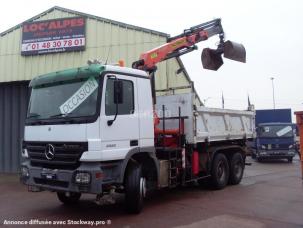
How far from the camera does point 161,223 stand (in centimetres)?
711

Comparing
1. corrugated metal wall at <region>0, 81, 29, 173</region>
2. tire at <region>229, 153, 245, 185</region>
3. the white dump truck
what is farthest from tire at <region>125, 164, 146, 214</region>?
corrugated metal wall at <region>0, 81, 29, 173</region>

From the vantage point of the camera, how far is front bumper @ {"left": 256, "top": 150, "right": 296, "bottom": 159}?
2092 centimetres

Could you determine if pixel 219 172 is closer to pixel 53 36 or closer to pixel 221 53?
pixel 221 53

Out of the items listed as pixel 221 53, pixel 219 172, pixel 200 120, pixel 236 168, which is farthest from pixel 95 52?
pixel 219 172

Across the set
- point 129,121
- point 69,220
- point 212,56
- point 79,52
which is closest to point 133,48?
point 79,52

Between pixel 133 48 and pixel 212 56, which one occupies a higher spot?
pixel 133 48

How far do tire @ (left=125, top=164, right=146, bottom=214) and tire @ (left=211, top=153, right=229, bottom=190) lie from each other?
349 centimetres

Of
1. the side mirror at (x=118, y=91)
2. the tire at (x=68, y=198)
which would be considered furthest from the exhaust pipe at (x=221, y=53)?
the tire at (x=68, y=198)

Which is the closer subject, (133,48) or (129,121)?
(129,121)

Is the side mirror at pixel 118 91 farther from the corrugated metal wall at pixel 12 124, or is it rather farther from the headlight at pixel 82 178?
the corrugated metal wall at pixel 12 124

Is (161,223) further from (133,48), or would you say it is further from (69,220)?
(133,48)

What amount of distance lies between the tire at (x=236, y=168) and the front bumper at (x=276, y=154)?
9699 millimetres

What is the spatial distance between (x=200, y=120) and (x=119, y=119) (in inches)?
130

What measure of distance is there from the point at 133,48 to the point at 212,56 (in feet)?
17.2
